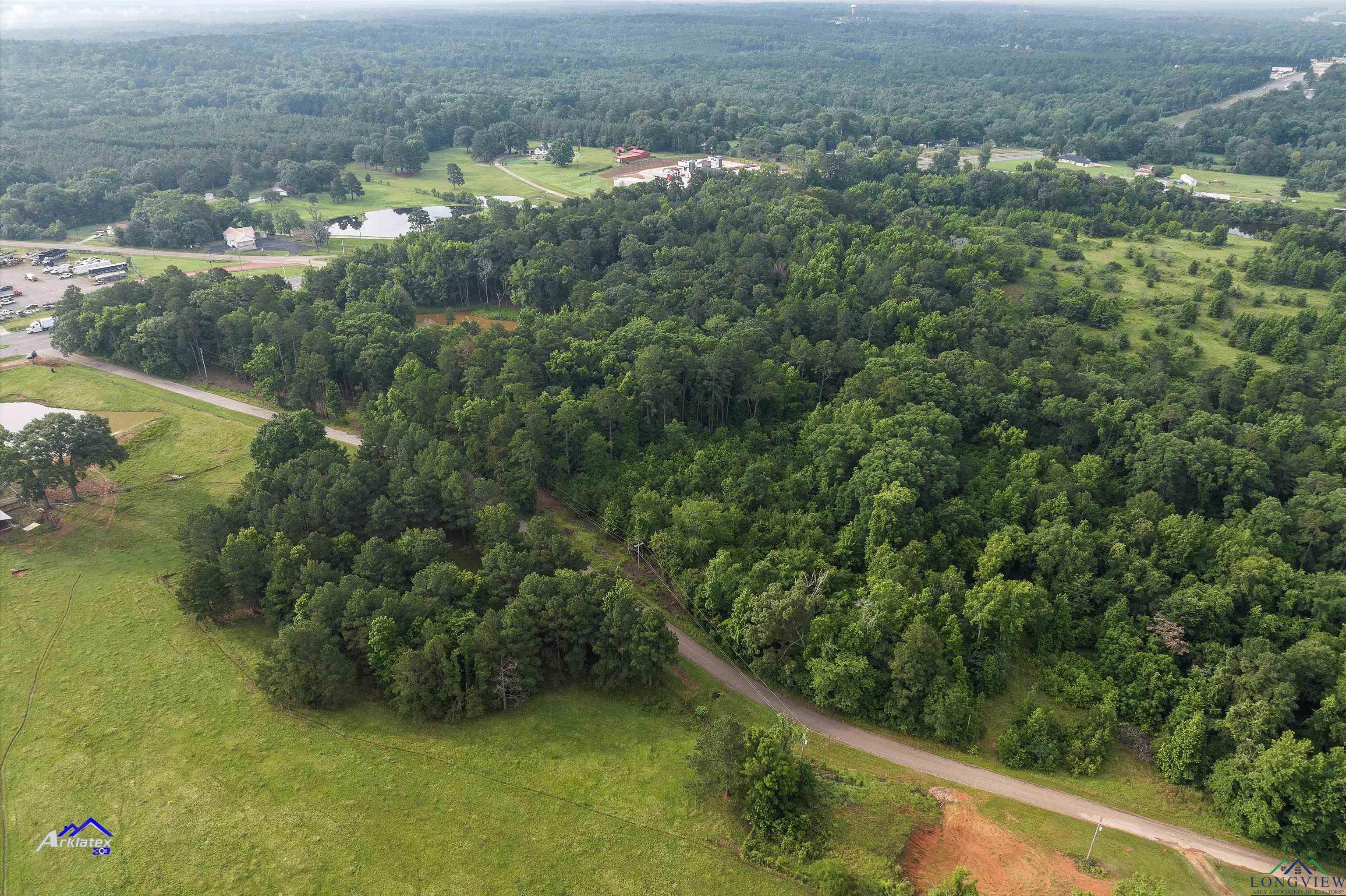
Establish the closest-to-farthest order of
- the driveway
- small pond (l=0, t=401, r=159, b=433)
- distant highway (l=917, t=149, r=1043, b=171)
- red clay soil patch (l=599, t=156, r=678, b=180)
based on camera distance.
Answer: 1. small pond (l=0, t=401, r=159, b=433)
2. the driveway
3. red clay soil patch (l=599, t=156, r=678, b=180)
4. distant highway (l=917, t=149, r=1043, b=171)

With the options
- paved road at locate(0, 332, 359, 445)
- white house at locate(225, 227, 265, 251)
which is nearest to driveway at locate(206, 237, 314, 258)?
white house at locate(225, 227, 265, 251)

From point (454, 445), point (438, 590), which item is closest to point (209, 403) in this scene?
point (454, 445)

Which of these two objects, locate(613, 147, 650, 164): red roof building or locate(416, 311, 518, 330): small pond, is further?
locate(613, 147, 650, 164): red roof building

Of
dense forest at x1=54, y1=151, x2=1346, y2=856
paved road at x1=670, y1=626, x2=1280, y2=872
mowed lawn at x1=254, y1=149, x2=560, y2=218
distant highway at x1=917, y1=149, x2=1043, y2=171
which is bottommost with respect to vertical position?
paved road at x1=670, y1=626, x2=1280, y2=872

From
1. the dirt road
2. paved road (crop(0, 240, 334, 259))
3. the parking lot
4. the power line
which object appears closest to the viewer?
the power line

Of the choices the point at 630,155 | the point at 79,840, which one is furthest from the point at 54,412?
the point at 630,155

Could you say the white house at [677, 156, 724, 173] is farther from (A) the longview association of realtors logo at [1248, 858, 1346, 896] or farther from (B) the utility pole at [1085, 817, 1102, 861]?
(A) the longview association of realtors logo at [1248, 858, 1346, 896]

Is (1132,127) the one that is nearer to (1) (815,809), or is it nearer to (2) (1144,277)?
(2) (1144,277)
